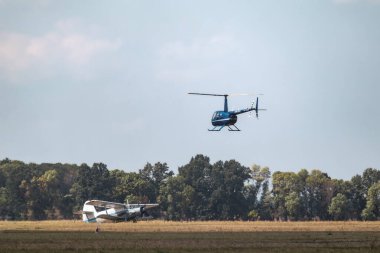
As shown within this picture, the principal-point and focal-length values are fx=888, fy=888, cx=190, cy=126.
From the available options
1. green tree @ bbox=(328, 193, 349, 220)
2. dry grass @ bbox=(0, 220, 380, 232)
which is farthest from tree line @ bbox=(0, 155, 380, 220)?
dry grass @ bbox=(0, 220, 380, 232)

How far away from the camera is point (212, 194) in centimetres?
18325

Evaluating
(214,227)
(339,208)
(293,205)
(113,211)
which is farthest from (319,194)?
(214,227)

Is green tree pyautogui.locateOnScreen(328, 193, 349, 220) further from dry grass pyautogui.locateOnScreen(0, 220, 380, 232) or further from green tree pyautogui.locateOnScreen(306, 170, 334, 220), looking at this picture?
dry grass pyautogui.locateOnScreen(0, 220, 380, 232)

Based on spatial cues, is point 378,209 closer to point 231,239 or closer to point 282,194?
point 282,194

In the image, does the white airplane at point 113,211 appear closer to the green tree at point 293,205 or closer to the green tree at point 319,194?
the green tree at point 293,205

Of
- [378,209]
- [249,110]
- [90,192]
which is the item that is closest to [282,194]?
[378,209]

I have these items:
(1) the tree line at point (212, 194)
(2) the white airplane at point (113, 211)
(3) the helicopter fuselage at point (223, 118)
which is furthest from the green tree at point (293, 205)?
(3) the helicopter fuselage at point (223, 118)

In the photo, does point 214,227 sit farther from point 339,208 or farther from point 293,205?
point 293,205

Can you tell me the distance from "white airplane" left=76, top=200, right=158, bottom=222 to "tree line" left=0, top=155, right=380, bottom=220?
4851 centimetres

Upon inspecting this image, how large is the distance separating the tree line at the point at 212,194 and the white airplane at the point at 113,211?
159ft

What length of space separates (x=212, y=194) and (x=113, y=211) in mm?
61833

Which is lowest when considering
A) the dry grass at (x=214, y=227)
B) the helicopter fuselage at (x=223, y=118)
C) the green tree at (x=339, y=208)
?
the dry grass at (x=214, y=227)

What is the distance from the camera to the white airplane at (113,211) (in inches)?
4798

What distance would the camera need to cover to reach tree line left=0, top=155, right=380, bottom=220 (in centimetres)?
17712
